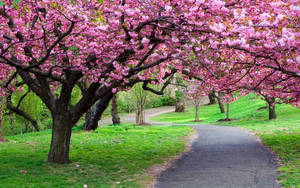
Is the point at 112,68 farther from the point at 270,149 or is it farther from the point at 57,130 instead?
the point at 270,149

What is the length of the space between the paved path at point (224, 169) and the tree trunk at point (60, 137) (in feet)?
12.3

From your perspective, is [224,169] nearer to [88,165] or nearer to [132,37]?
[88,165]

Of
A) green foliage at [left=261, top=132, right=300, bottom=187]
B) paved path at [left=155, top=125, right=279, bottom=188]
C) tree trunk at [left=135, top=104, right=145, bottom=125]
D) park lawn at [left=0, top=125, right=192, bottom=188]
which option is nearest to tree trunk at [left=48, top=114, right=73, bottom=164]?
park lawn at [left=0, top=125, right=192, bottom=188]

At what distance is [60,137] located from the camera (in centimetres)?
1019

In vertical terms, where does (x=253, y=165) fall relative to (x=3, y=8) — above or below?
below

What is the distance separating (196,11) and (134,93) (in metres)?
25.9

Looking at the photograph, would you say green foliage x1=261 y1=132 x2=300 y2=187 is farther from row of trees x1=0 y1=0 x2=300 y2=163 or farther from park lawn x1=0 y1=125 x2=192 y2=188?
park lawn x1=0 y1=125 x2=192 y2=188

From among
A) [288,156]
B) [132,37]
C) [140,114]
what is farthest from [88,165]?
[140,114]

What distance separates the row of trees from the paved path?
315 cm

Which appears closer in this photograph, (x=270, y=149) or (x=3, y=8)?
(x=3, y=8)

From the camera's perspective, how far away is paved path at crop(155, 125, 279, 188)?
7.88m

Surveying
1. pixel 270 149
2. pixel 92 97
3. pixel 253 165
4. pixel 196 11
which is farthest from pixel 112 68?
pixel 270 149

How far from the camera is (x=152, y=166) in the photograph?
10.6 meters

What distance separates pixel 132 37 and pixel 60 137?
4416 mm
